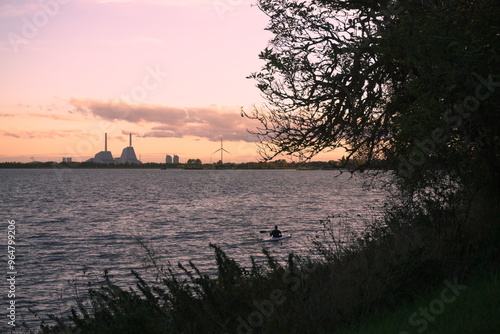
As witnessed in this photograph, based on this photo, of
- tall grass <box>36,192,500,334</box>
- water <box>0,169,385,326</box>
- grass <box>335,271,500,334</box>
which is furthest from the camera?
water <box>0,169,385,326</box>

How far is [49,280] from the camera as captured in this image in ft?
81.5

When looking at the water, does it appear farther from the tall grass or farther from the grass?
the grass

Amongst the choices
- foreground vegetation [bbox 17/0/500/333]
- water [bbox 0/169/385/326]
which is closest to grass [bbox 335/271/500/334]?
foreground vegetation [bbox 17/0/500/333]

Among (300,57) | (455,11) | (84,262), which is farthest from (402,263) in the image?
(84,262)

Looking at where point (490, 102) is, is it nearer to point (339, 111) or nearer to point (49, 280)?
point (339, 111)

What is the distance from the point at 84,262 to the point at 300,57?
69.4 feet

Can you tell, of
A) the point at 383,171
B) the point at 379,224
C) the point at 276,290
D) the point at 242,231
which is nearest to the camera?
the point at 276,290

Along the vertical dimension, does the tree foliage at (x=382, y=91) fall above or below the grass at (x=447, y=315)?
above

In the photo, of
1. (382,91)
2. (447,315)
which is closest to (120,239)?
(382,91)

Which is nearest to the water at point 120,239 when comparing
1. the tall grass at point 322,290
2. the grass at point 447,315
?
the tall grass at point 322,290

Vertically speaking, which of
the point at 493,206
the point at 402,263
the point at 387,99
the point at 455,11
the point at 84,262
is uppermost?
the point at 455,11

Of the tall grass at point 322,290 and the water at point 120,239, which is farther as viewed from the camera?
the water at point 120,239

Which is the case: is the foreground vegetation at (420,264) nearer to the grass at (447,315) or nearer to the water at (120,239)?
the grass at (447,315)

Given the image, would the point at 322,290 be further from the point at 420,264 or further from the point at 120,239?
the point at 120,239
